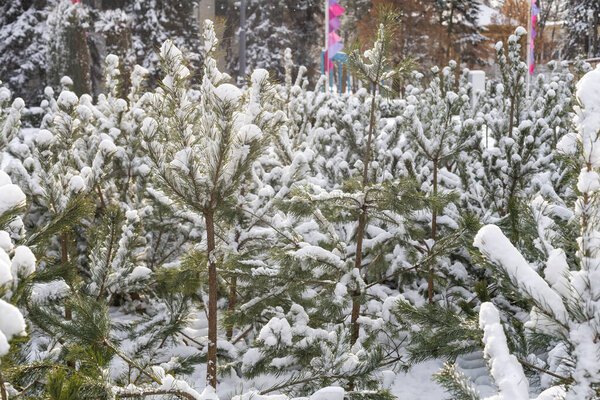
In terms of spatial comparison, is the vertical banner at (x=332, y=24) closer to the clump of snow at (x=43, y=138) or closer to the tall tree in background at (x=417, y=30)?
the clump of snow at (x=43, y=138)

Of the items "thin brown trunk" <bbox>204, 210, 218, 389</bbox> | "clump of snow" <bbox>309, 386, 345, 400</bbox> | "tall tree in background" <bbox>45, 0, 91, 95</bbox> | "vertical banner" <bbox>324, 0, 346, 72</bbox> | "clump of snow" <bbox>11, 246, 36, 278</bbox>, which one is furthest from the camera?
"tall tree in background" <bbox>45, 0, 91, 95</bbox>

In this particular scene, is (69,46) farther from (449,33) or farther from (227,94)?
(449,33)

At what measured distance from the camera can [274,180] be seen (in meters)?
4.25

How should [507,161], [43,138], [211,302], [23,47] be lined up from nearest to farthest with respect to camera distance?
[211,302], [43,138], [507,161], [23,47]

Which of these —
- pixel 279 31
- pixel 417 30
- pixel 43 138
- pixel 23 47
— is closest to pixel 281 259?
pixel 43 138

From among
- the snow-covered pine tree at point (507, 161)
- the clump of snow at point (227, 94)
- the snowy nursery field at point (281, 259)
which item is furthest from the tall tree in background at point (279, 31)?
the clump of snow at point (227, 94)

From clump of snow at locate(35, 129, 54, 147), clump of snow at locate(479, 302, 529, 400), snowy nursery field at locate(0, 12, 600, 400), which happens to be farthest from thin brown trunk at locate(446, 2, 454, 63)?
clump of snow at locate(479, 302, 529, 400)

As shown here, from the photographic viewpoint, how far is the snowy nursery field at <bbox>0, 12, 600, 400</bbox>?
133 cm

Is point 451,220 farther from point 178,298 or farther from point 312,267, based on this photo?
point 178,298

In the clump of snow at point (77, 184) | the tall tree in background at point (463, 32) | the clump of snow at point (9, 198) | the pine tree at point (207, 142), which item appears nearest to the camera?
the clump of snow at point (9, 198)

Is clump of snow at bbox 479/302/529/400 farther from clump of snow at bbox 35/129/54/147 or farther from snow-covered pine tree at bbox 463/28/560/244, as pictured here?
snow-covered pine tree at bbox 463/28/560/244

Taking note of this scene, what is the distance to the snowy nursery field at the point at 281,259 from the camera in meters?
1.33

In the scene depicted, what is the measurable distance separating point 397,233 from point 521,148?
5.08 feet

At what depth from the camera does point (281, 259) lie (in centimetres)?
297
